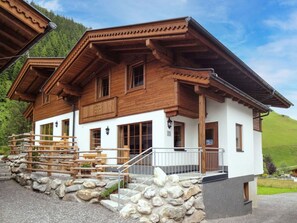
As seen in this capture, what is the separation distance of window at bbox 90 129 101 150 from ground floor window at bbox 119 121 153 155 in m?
1.82

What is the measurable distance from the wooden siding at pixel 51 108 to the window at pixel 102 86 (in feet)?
9.13

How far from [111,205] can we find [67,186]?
2.25m

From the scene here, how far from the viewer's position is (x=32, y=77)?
19.3 m

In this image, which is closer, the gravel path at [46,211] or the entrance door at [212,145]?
the gravel path at [46,211]

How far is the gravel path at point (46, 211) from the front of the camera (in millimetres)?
8094

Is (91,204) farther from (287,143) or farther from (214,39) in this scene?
(287,143)

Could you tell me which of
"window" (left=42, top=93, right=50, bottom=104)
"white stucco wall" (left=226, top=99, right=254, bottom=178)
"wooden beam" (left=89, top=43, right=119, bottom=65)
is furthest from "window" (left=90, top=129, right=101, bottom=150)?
"white stucco wall" (left=226, top=99, right=254, bottom=178)

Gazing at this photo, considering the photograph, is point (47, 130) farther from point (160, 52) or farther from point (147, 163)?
point (160, 52)

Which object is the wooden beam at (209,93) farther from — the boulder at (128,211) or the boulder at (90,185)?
the boulder at (90,185)

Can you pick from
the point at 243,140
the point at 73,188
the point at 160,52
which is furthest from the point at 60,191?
the point at 243,140

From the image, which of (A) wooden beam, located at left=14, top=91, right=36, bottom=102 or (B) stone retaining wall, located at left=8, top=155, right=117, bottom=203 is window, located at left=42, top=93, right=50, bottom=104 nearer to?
(A) wooden beam, located at left=14, top=91, right=36, bottom=102

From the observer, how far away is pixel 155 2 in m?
19.4

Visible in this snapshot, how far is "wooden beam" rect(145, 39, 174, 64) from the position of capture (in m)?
10.7

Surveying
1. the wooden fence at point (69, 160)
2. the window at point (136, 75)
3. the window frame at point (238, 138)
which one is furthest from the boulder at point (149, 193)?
the window frame at point (238, 138)
